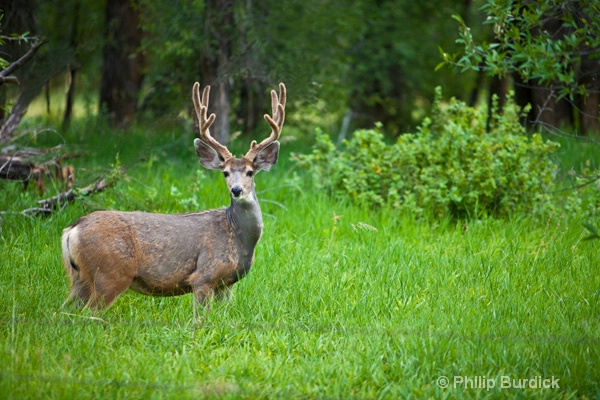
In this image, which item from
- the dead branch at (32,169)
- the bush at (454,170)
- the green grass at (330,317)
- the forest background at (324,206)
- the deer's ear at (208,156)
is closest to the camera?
the green grass at (330,317)

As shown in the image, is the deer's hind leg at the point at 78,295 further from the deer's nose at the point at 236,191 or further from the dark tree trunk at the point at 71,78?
the dark tree trunk at the point at 71,78

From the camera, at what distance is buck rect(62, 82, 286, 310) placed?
5559mm

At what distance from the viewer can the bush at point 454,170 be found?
8.60 metres

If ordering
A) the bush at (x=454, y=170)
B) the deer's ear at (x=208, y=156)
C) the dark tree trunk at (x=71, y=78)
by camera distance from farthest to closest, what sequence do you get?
1. the dark tree trunk at (x=71, y=78)
2. the bush at (x=454, y=170)
3. the deer's ear at (x=208, y=156)

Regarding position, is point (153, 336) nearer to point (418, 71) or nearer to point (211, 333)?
point (211, 333)

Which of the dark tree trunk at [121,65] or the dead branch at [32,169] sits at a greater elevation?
the dark tree trunk at [121,65]

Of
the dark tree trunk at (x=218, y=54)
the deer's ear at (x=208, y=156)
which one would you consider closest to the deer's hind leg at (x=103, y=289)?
the deer's ear at (x=208, y=156)

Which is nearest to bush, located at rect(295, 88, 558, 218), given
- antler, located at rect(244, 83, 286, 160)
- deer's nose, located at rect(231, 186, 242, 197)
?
antler, located at rect(244, 83, 286, 160)

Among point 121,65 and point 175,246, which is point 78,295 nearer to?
point 175,246

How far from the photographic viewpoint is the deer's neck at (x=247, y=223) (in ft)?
20.1

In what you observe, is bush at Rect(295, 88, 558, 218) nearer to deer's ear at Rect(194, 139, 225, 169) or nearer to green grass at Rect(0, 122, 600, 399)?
green grass at Rect(0, 122, 600, 399)

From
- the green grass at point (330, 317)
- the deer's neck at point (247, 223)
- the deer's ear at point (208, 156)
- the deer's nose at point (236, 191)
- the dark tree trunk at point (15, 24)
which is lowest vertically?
the green grass at point (330, 317)

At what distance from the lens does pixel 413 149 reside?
29.7ft

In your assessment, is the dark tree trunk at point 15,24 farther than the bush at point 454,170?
Yes
